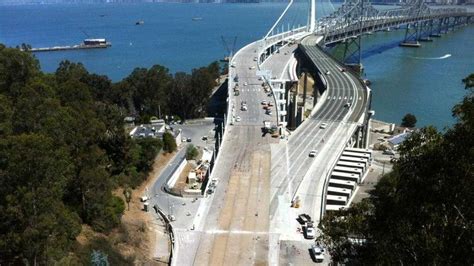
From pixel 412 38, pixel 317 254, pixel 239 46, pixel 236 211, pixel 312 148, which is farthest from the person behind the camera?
pixel 412 38

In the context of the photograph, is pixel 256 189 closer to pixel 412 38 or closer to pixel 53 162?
pixel 53 162

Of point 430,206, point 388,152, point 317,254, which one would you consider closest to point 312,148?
point 388,152

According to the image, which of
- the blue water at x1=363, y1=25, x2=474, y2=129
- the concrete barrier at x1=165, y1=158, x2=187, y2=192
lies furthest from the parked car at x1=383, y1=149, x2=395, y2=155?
the concrete barrier at x1=165, y1=158, x2=187, y2=192

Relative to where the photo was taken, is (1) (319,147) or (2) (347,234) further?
(1) (319,147)

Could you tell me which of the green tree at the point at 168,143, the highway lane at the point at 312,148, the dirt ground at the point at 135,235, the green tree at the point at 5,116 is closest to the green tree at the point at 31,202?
the green tree at the point at 5,116

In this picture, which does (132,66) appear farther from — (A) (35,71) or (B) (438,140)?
(B) (438,140)

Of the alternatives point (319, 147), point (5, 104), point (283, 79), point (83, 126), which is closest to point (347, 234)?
point (83, 126)
